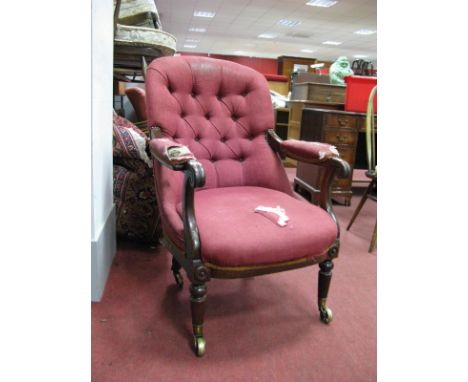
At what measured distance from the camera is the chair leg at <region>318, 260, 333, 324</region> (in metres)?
1.33

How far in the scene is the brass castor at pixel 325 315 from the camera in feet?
4.51

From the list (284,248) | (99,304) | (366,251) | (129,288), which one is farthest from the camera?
(366,251)

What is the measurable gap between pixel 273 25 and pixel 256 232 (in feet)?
29.6

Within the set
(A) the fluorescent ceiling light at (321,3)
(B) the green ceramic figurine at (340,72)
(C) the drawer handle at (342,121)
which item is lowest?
(C) the drawer handle at (342,121)

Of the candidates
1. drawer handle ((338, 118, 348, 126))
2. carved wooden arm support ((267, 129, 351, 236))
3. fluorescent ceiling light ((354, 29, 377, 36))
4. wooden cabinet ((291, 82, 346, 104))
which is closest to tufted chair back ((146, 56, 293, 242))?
carved wooden arm support ((267, 129, 351, 236))

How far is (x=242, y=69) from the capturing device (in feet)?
5.32

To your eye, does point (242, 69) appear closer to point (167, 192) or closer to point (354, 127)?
point (167, 192)

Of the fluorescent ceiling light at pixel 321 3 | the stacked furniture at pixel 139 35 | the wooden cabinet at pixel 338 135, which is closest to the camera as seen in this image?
the stacked furniture at pixel 139 35

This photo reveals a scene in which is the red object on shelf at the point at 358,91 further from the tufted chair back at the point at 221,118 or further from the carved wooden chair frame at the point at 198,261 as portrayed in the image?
the carved wooden chair frame at the point at 198,261

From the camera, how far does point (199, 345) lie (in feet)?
3.82

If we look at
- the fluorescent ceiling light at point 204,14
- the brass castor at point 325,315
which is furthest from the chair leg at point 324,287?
the fluorescent ceiling light at point 204,14

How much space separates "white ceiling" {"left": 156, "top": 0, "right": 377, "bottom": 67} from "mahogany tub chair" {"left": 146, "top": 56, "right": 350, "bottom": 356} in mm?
5951

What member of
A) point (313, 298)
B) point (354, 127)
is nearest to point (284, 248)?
point (313, 298)
